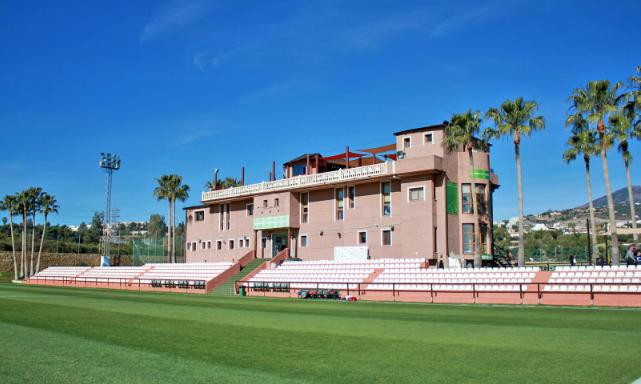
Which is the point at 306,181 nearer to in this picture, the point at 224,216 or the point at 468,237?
the point at 224,216

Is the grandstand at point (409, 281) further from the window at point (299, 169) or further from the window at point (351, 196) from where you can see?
the window at point (299, 169)

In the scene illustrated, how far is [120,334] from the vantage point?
13766mm

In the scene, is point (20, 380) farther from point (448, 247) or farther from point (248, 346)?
point (448, 247)

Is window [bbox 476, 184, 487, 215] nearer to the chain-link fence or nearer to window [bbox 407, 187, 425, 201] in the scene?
window [bbox 407, 187, 425, 201]

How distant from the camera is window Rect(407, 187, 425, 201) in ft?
134

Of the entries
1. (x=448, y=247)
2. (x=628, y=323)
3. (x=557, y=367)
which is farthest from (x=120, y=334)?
(x=448, y=247)

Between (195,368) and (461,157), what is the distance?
3559cm

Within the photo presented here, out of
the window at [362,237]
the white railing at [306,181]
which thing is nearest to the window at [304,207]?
the white railing at [306,181]

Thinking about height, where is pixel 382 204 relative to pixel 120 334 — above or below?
above

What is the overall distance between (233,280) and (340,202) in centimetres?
1137

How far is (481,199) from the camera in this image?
41.9 metres

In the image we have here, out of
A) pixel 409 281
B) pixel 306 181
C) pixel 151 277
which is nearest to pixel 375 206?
pixel 306 181

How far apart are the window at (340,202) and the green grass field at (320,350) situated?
2940cm

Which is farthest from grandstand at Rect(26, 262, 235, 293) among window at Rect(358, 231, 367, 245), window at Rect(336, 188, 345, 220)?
window at Rect(358, 231, 367, 245)
